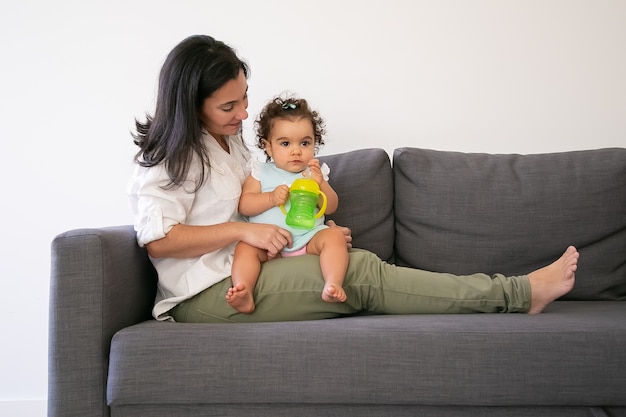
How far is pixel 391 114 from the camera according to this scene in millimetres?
2598

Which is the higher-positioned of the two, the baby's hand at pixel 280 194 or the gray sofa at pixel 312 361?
the baby's hand at pixel 280 194

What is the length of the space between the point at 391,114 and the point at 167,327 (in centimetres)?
132

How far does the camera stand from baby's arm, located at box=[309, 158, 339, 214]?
197cm

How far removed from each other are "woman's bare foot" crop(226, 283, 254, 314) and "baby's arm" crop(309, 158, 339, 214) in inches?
16.1

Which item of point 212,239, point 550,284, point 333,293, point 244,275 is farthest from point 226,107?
point 550,284

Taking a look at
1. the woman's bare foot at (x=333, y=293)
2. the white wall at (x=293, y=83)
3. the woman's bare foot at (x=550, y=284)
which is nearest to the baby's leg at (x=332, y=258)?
the woman's bare foot at (x=333, y=293)

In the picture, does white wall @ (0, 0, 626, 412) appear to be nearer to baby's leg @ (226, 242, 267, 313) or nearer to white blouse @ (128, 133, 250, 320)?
white blouse @ (128, 133, 250, 320)

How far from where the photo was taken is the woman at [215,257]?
5.85ft

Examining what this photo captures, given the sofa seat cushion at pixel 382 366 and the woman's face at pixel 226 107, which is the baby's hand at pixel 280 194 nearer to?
the woman's face at pixel 226 107

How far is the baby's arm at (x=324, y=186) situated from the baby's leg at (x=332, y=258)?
13cm

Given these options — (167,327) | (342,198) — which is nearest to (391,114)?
(342,198)

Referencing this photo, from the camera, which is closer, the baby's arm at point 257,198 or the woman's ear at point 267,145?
the baby's arm at point 257,198

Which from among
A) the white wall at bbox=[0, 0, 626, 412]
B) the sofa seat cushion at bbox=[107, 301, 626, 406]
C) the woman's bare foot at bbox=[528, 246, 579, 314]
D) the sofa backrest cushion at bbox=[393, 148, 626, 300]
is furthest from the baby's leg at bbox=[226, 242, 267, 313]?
the white wall at bbox=[0, 0, 626, 412]

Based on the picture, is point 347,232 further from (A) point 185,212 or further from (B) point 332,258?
(A) point 185,212
